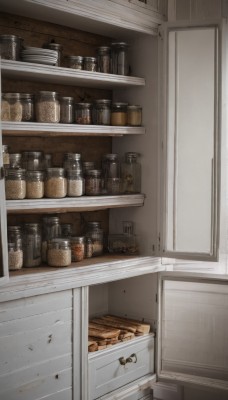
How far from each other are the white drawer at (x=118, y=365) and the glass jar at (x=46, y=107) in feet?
4.00

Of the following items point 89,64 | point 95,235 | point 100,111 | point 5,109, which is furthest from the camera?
point 95,235

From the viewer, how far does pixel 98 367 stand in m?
3.15

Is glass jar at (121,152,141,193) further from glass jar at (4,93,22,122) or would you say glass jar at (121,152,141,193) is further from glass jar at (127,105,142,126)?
glass jar at (4,93,22,122)

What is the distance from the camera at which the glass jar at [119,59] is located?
11.1 ft

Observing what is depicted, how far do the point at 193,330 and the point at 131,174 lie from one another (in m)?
0.97

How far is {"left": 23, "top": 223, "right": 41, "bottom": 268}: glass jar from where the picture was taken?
3000 mm

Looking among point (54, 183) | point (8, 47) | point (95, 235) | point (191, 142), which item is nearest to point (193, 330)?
point (95, 235)

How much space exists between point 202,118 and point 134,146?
455 millimetres

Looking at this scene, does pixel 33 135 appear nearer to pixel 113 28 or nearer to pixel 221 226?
pixel 113 28

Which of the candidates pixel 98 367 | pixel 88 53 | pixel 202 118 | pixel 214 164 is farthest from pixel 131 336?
pixel 88 53

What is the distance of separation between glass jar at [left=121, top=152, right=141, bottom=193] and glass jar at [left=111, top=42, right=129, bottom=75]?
0.47 meters

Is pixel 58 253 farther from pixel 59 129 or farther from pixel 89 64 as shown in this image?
pixel 89 64

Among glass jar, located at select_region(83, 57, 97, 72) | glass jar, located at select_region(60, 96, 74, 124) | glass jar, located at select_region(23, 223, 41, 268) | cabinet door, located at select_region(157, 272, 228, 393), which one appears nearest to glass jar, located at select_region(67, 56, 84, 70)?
glass jar, located at select_region(83, 57, 97, 72)

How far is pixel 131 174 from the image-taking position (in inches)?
139
